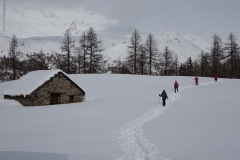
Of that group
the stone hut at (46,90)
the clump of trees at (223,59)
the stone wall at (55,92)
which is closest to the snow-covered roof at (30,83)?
the stone hut at (46,90)

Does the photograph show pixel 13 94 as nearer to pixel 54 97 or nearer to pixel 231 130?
pixel 54 97

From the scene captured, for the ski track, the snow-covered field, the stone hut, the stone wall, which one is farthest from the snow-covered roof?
the ski track

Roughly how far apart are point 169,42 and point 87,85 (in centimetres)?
17940

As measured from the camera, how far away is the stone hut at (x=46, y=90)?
20.8 m

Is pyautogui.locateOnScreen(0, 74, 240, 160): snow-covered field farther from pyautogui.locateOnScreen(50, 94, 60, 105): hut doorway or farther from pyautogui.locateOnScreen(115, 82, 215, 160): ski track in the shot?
pyautogui.locateOnScreen(50, 94, 60, 105): hut doorway

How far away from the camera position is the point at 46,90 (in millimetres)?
21641

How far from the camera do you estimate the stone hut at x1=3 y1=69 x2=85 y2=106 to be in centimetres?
2083

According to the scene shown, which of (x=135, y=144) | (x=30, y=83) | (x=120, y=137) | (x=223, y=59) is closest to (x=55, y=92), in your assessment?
(x=30, y=83)

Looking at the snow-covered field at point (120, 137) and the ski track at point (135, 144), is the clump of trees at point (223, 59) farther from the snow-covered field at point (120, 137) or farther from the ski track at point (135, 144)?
the ski track at point (135, 144)

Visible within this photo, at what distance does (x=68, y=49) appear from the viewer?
4028 centimetres

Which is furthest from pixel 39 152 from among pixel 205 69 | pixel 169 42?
pixel 169 42

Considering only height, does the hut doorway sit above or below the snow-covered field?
above

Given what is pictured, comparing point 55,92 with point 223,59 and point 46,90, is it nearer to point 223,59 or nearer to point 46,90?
point 46,90

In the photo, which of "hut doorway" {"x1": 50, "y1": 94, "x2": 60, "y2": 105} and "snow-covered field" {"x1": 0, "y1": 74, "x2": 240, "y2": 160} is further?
"hut doorway" {"x1": 50, "y1": 94, "x2": 60, "y2": 105}
